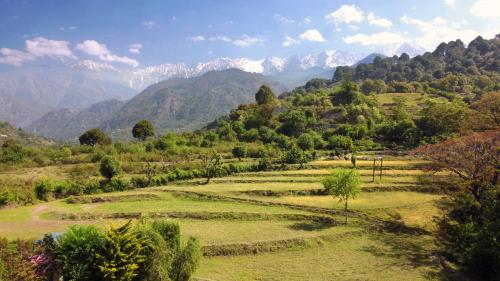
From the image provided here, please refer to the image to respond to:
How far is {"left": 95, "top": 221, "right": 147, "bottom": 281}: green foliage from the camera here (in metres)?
23.1

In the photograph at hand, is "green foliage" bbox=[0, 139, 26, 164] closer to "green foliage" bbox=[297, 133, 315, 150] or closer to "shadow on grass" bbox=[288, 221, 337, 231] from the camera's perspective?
"green foliage" bbox=[297, 133, 315, 150]

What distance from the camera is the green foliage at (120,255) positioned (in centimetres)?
2314

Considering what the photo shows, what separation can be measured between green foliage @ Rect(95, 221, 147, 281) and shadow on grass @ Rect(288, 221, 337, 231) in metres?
17.7

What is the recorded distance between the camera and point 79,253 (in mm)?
24359

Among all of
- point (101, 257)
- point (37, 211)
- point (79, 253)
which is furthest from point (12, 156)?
point (101, 257)

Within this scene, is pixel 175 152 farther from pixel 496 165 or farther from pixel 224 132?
pixel 496 165

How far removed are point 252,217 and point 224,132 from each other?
59041mm

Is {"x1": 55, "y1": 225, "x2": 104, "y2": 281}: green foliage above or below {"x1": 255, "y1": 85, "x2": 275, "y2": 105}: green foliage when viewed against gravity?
below

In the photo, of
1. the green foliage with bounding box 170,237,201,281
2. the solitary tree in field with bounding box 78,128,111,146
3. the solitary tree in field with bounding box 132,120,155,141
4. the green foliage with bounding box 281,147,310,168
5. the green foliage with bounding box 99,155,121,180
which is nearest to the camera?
the green foliage with bounding box 170,237,201,281

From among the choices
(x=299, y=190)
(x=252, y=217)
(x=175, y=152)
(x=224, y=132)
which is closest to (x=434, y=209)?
(x=299, y=190)

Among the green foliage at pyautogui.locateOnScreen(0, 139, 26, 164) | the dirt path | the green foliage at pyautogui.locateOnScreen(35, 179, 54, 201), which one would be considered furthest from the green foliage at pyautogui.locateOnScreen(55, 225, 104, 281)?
the green foliage at pyautogui.locateOnScreen(0, 139, 26, 164)

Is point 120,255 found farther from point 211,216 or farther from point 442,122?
point 442,122

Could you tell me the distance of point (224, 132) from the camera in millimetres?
97188

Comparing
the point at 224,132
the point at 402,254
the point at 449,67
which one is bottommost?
the point at 402,254
